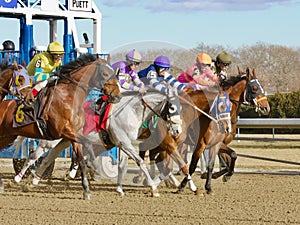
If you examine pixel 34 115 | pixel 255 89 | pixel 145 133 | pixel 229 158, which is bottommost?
pixel 229 158

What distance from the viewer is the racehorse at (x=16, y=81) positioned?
31.4 feet

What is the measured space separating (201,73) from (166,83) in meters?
1.32

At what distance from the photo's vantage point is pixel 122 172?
10.4m

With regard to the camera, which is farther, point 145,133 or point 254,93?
point 254,93

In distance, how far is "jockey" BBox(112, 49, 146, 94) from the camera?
1018 cm

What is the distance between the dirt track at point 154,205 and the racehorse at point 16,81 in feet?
4.95

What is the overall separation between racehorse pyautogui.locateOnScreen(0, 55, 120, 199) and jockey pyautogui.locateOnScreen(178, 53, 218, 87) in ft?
6.27

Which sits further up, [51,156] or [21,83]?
[21,83]

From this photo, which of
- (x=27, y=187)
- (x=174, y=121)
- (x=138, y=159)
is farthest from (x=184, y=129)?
(x=27, y=187)

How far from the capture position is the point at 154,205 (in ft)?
29.3

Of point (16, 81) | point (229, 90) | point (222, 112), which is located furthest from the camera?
point (229, 90)

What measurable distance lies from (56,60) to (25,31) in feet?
8.28

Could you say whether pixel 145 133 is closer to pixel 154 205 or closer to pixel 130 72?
pixel 130 72

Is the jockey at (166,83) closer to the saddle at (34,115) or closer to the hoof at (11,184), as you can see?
the saddle at (34,115)
